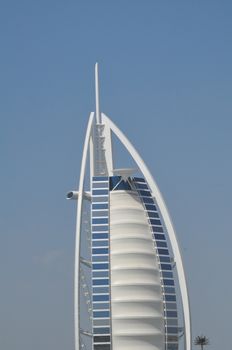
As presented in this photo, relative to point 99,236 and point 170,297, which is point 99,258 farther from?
point 170,297

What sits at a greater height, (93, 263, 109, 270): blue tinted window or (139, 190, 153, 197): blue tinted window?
(139, 190, 153, 197): blue tinted window

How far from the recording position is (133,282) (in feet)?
350

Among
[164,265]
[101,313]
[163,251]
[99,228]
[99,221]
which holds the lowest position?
[101,313]

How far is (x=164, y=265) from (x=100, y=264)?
24.6ft

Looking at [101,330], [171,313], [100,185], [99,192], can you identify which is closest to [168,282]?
[171,313]

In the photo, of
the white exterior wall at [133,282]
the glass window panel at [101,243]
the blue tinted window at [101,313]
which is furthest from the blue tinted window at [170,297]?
the glass window panel at [101,243]

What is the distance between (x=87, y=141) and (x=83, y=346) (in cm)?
2186

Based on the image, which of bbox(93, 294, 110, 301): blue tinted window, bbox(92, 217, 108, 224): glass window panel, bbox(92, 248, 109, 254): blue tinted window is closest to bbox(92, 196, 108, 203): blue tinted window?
bbox(92, 217, 108, 224): glass window panel

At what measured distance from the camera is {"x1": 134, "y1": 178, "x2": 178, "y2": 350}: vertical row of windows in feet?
351

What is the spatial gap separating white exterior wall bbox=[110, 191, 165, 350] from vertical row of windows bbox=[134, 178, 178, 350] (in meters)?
0.59

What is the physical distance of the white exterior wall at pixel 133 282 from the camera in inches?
4139

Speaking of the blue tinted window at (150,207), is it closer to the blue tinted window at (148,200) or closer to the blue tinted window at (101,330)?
the blue tinted window at (148,200)

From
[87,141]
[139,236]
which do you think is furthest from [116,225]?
[87,141]

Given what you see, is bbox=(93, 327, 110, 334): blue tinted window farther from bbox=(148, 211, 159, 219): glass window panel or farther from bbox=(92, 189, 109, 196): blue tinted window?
bbox=(92, 189, 109, 196): blue tinted window
